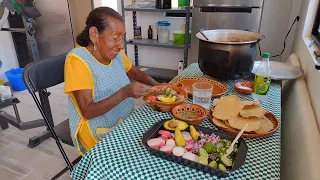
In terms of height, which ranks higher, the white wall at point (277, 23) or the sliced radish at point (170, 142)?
the white wall at point (277, 23)

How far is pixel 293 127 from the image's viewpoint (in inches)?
40.1

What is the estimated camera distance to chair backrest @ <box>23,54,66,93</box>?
1119mm

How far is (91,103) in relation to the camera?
39.5 inches

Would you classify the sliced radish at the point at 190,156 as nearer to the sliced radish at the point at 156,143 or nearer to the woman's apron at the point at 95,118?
the sliced radish at the point at 156,143

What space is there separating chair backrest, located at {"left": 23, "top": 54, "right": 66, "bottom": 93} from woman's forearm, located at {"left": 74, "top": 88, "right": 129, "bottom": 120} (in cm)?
28

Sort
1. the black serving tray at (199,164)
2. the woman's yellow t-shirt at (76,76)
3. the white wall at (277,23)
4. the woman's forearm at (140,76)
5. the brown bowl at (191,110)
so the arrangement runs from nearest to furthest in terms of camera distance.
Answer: the black serving tray at (199,164), the brown bowl at (191,110), the woman's yellow t-shirt at (76,76), the woman's forearm at (140,76), the white wall at (277,23)

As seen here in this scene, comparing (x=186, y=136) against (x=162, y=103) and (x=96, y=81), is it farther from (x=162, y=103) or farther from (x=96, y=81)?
(x=96, y=81)

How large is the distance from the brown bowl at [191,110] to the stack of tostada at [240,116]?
0.05 meters

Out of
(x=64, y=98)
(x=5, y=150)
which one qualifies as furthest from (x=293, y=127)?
(x=64, y=98)

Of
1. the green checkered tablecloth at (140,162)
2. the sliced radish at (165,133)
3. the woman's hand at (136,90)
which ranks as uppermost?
the woman's hand at (136,90)

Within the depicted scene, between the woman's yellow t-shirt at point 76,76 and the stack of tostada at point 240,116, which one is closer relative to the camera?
the stack of tostada at point 240,116

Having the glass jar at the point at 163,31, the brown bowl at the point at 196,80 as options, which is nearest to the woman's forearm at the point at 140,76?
the brown bowl at the point at 196,80

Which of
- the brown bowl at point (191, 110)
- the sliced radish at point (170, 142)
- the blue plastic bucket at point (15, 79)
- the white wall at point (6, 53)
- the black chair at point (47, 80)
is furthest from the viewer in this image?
the white wall at point (6, 53)

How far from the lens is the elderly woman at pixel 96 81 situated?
3.27 feet
